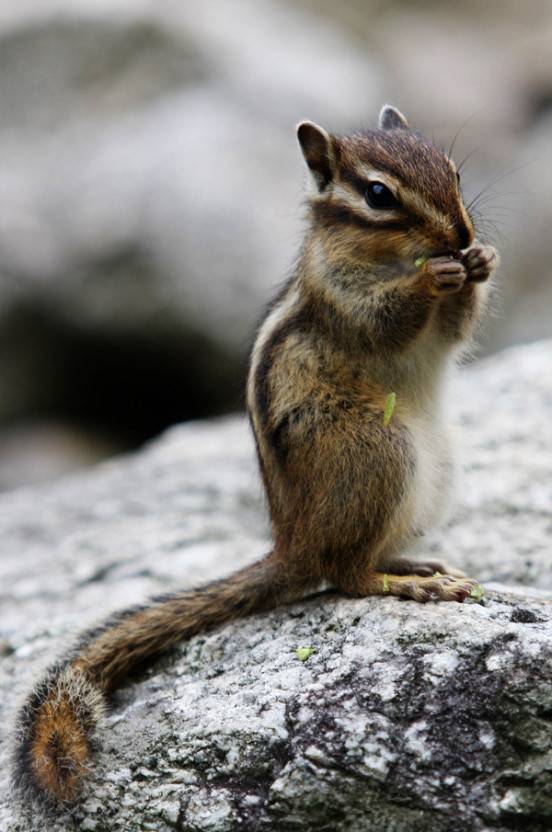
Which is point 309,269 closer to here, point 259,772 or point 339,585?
point 339,585

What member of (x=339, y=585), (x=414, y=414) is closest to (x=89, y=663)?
(x=339, y=585)

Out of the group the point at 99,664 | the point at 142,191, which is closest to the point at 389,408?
the point at 99,664

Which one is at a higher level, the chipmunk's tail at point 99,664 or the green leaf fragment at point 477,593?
the green leaf fragment at point 477,593

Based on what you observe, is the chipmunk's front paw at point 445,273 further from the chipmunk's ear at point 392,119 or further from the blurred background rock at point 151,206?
the blurred background rock at point 151,206

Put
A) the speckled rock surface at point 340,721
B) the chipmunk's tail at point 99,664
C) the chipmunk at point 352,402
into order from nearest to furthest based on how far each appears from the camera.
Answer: the speckled rock surface at point 340,721 → the chipmunk's tail at point 99,664 → the chipmunk at point 352,402

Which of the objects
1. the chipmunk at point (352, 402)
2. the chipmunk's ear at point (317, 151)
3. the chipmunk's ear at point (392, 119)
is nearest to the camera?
the chipmunk at point (352, 402)

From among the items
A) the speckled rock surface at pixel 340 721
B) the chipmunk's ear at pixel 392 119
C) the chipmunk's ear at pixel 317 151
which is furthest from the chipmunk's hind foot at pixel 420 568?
the chipmunk's ear at pixel 392 119
